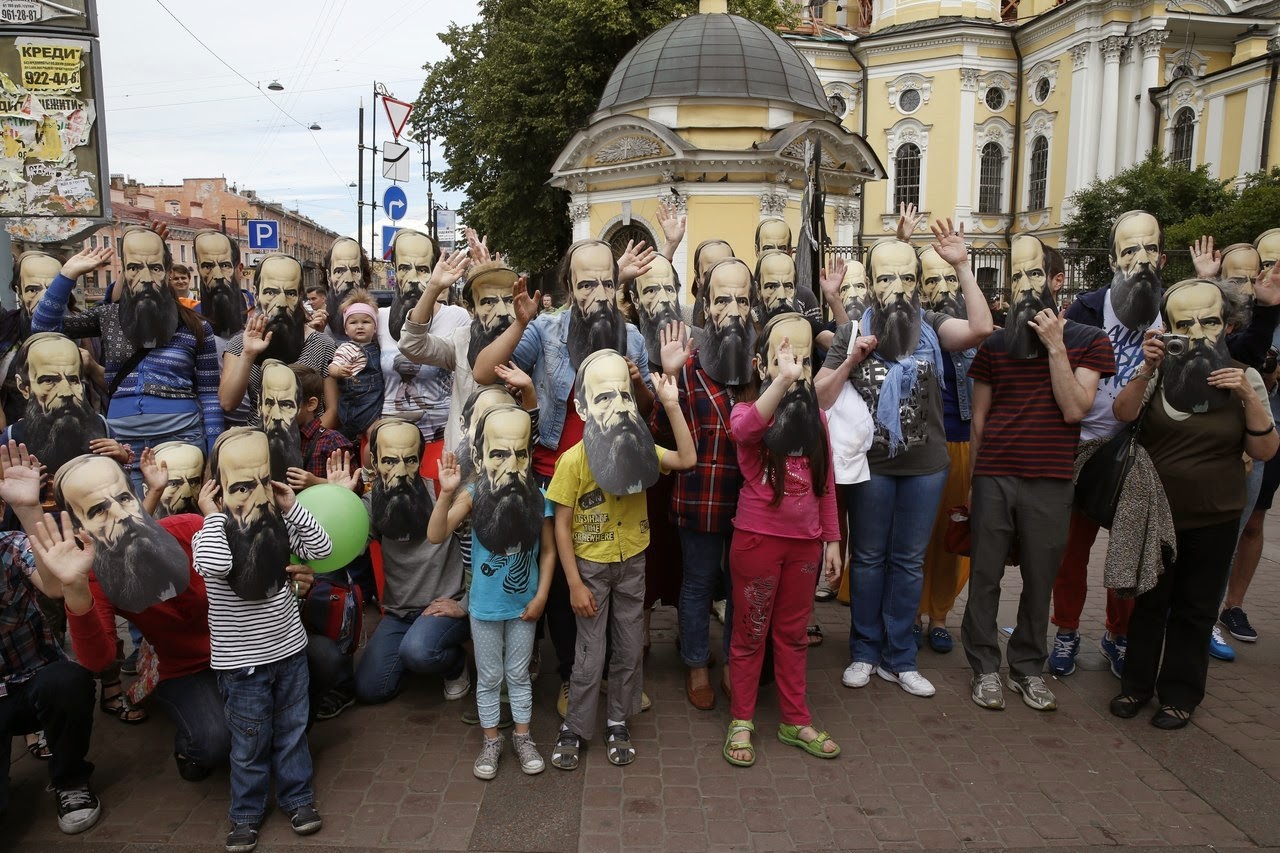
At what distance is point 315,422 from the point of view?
4965mm

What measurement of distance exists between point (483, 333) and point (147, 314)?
69.0 inches

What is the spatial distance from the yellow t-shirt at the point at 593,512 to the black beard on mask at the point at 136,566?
153cm

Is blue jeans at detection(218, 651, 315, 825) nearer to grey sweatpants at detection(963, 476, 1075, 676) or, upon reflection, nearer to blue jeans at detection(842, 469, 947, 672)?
blue jeans at detection(842, 469, 947, 672)

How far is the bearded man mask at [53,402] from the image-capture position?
3.95 m

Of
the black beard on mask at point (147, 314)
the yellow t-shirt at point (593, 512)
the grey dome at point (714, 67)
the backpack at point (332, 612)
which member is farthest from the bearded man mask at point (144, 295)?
the grey dome at point (714, 67)

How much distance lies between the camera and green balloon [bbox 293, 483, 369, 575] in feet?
13.1

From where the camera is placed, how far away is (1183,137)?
112 ft

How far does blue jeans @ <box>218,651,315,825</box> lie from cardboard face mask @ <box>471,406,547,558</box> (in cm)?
96

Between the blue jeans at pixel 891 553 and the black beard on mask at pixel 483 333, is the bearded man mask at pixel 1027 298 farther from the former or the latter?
the black beard on mask at pixel 483 333

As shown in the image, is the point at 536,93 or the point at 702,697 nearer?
the point at 702,697

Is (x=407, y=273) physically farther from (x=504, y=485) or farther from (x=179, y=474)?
(x=504, y=485)

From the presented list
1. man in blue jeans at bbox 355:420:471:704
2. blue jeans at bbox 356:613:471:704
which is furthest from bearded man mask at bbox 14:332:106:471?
blue jeans at bbox 356:613:471:704

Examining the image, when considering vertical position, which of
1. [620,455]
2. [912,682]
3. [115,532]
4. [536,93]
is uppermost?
[536,93]

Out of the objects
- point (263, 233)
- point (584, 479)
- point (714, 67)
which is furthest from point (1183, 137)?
point (584, 479)
